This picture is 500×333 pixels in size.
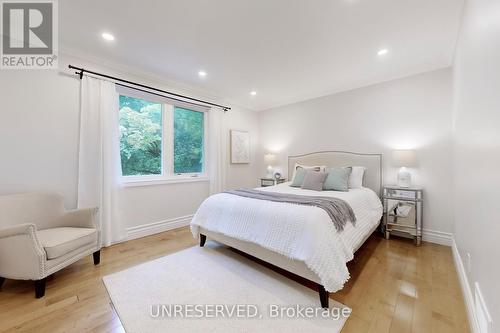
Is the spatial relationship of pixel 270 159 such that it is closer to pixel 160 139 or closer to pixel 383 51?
pixel 160 139

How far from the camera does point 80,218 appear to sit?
233 cm

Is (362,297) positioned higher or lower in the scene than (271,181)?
lower

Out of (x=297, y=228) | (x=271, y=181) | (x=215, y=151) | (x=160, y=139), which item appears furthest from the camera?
(x=271, y=181)

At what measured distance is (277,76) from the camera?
133 inches

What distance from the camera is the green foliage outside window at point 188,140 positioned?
3.81 m

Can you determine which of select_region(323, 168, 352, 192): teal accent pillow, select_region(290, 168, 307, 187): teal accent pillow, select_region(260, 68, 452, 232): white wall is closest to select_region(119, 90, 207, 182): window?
select_region(290, 168, 307, 187): teal accent pillow

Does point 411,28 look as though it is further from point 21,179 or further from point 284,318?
point 21,179

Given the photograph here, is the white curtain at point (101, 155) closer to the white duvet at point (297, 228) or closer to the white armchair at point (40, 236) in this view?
the white armchair at point (40, 236)

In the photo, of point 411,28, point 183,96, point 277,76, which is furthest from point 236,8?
point 183,96

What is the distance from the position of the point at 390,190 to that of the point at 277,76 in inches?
98.7

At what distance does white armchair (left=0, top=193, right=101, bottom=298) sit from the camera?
171 centimetres

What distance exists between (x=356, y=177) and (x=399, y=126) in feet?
3.36

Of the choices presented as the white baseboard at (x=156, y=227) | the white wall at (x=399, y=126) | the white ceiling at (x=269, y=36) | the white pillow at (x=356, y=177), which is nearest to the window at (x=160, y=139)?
the white ceiling at (x=269, y=36)

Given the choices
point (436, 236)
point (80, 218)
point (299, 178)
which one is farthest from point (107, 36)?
point (436, 236)
